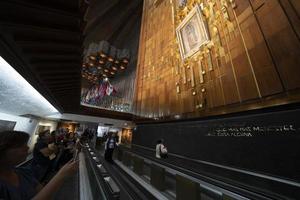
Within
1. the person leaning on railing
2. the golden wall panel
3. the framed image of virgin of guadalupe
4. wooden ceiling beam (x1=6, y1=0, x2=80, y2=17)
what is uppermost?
the framed image of virgin of guadalupe

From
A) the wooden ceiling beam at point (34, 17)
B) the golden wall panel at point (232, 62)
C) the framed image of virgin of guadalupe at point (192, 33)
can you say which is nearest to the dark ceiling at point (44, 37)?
the wooden ceiling beam at point (34, 17)

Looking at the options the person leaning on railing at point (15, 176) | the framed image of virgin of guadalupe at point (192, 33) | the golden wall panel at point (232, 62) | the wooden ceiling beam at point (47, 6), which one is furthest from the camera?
the framed image of virgin of guadalupe at point (192, 33)

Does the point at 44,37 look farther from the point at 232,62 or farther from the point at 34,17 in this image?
the point at 232,62

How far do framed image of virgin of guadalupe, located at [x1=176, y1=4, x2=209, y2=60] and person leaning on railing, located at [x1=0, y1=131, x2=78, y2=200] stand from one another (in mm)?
4634

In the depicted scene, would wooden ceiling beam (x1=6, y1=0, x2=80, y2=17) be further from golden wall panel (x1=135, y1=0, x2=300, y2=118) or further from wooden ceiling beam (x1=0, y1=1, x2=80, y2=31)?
golden wall panel (x1=135, y1=0, x2=300, y2=118)

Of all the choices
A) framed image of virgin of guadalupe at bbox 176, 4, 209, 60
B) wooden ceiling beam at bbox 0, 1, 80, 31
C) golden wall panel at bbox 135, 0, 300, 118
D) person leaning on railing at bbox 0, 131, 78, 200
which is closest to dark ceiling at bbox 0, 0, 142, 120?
wooden ceiling beam at bbox 0, 1, 80, 31

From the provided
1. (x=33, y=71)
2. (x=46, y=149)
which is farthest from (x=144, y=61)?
(x=46, y=149)

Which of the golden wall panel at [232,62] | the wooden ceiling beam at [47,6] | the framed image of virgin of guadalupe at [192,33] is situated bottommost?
the wooden ceiling beam at [47,6]

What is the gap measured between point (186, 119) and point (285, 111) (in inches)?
103

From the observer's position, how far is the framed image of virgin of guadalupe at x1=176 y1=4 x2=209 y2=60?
14.6ft

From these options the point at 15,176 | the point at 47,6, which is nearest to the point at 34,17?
the point at 47,6

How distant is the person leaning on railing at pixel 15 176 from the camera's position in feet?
2.92

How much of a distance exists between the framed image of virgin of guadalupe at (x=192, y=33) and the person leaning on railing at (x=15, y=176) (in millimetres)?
4634

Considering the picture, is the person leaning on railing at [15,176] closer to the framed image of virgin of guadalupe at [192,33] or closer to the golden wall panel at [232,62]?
the golden wall panel at [232,62]
